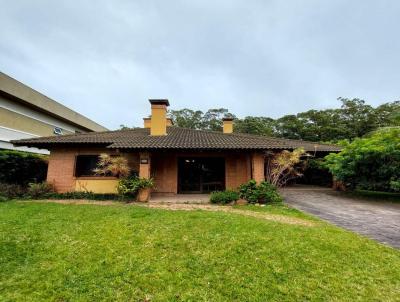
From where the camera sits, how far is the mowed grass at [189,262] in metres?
3.19

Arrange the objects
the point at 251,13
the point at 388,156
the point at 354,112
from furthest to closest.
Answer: the point at 354,112 → the point at 251,13 → the point at 388,156

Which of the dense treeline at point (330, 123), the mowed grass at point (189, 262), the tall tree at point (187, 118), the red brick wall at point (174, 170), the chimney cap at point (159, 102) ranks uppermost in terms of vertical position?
the tall tree at point (187, 118)

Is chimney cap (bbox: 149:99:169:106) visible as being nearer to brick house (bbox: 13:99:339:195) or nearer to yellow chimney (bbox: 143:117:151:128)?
brick house (bbox: 13:99:339:195)

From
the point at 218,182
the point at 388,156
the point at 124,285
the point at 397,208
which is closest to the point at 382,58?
the point at 388,156

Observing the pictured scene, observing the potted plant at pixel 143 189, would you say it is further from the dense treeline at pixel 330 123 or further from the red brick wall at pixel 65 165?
the dense treeline at pixel 330 123

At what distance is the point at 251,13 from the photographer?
40.9ft

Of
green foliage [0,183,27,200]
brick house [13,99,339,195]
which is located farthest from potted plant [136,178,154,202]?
green foliage [0,183,27,200]

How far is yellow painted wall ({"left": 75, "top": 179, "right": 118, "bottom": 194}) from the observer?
11.7 metres

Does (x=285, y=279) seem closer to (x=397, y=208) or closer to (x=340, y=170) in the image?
(x=397, y=208)

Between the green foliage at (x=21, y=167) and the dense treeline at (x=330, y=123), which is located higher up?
the dense treeline at (x=330, y=123)

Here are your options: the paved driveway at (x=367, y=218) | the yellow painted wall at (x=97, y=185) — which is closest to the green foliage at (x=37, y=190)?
the yellow painted wall at (x=97, y=185)

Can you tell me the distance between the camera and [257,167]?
10742 mm

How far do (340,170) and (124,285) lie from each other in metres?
12.8

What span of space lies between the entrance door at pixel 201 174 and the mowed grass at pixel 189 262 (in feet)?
22.3
